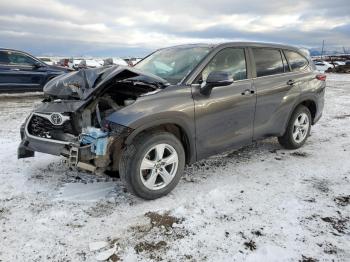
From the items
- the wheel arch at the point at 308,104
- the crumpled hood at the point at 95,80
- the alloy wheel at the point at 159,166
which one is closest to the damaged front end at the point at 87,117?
the crumpled hood at the point at 95,80

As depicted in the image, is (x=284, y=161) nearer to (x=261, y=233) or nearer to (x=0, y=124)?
(x=261, y=233)

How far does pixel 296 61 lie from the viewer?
18.6 ft

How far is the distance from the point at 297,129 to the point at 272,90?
1.04m

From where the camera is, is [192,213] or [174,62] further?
[174,62]

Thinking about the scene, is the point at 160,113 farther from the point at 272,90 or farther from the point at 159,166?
the point at 272,90

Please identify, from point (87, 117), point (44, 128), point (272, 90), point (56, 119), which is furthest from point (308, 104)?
point (44, 128)

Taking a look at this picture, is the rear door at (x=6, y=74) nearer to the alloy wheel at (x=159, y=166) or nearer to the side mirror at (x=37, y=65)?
the side mirror at (x=37, y=65)

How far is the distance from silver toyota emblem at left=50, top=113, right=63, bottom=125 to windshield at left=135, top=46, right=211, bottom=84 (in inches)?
52.8

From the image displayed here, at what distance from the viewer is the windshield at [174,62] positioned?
431 centimetres

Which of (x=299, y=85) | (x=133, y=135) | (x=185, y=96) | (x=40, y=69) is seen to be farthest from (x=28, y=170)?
(x=40, y=69)

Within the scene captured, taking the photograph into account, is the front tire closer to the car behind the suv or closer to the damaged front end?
the damaged front end

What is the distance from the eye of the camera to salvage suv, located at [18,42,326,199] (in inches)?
142

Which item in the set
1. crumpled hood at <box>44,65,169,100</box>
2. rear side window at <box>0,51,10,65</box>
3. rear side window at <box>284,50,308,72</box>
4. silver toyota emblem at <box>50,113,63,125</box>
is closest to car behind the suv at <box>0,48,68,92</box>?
rear side window at <box>0,51,10,65</box>

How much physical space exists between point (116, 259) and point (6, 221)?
1295mm
